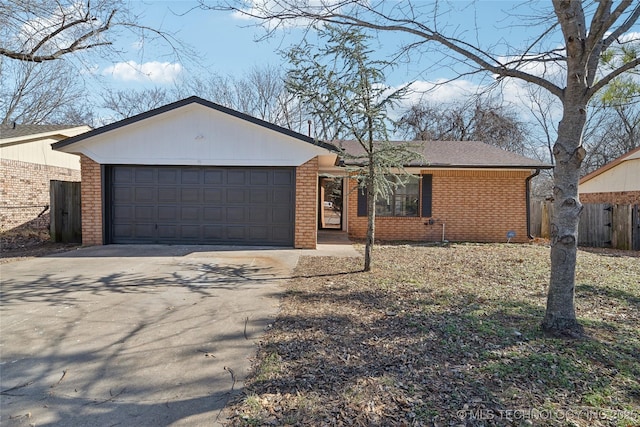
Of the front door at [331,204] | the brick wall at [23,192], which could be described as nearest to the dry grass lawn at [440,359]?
the front door at [331,204]

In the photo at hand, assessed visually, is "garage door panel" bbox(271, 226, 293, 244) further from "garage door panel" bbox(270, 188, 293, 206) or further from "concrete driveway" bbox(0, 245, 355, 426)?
"concrete driveway" bbox(0, 245, 355, 426)

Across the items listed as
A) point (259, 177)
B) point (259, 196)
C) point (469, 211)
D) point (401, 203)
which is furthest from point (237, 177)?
point (469, 211)

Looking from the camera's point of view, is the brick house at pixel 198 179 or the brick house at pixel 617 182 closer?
the brick house at pixel 198 179

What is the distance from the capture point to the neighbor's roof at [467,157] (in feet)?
37.4

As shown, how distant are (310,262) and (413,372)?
15.9 feet

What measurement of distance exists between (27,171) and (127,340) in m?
14.2

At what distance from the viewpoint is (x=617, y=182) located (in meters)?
14.6

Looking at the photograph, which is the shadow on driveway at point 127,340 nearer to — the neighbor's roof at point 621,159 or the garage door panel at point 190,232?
the garage door panel at point 190,232

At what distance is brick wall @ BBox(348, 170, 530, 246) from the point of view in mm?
11969

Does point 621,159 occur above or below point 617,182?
above

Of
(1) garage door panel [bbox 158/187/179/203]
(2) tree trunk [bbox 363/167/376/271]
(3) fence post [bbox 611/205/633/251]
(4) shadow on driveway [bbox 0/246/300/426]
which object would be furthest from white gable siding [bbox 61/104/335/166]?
(3) fence post [bbox 611/205/633/251]

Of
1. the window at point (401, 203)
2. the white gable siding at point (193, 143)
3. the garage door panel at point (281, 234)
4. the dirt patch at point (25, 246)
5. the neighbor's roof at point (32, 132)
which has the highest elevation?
the neighbor's roof at point (32, 132)

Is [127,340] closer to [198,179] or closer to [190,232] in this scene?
[190,232]

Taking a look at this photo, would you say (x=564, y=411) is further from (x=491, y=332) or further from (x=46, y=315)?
(x=46, y=315)
